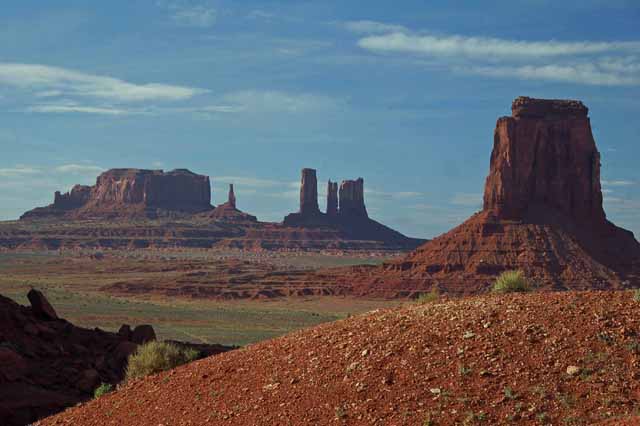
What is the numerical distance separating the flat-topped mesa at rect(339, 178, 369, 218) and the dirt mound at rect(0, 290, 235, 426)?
171 metres

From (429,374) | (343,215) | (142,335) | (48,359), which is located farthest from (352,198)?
(429,374)

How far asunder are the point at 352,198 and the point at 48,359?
177m

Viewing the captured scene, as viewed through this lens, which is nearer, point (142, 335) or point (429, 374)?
point (429, 374)

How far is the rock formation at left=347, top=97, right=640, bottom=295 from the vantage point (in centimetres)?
8294

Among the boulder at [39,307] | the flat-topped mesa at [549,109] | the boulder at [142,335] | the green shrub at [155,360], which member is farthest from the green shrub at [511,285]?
the flat-topped mesa at [549,109]

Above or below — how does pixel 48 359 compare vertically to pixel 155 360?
below

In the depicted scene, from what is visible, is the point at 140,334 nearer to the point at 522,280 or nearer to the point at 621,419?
the point at 522,280

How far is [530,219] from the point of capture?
290 ft

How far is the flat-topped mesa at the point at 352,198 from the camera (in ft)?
638

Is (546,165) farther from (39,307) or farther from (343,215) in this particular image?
A: (343,215)

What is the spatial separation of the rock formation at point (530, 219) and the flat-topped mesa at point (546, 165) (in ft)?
0.35

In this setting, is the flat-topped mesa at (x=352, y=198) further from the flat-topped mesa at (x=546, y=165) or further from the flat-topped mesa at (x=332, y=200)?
the flat-topped mesa at (x=546, y=165)

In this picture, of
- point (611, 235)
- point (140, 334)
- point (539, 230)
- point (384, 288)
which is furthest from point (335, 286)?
point (140, 334)

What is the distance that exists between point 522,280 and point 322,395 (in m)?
6.79
